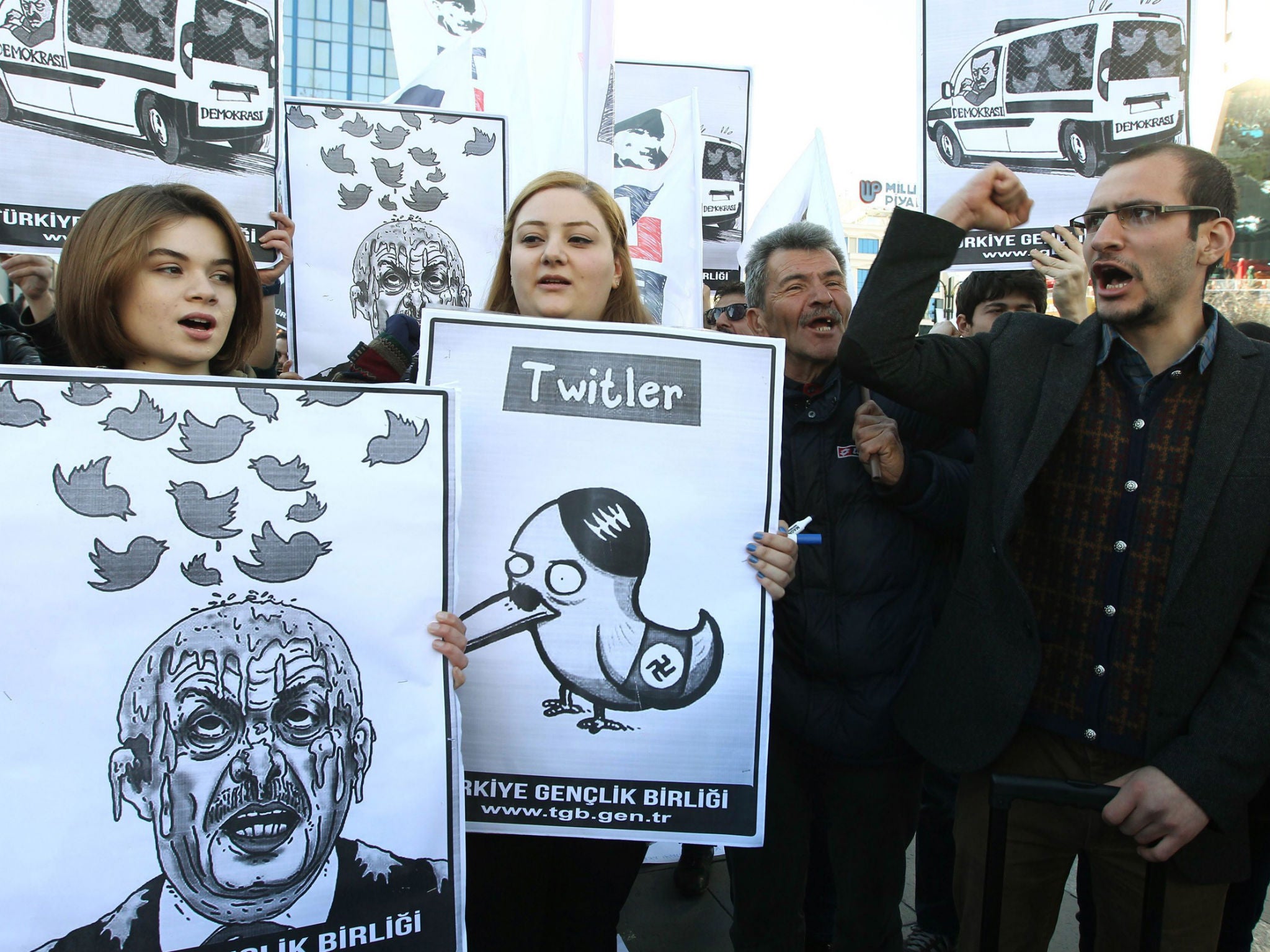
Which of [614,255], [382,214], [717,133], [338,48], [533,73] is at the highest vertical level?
[338,48]

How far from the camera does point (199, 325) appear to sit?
170cm

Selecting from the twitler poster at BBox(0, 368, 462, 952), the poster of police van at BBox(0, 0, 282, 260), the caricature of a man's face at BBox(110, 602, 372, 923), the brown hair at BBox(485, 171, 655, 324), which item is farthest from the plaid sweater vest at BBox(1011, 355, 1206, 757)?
the poster of police van at BBox(0, 0, 282, 260)

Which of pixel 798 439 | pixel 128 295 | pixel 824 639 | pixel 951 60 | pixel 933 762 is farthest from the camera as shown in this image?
pixel 951 60

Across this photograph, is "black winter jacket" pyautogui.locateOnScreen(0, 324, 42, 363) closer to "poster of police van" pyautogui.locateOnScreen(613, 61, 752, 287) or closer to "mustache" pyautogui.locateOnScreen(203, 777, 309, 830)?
"mustache" pyautogui.locateOnScreen(203, 777, 309, 830)

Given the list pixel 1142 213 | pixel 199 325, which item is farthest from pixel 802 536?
pixel 199 325

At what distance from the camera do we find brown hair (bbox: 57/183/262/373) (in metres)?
1.60

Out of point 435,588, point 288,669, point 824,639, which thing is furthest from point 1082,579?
point 288,669

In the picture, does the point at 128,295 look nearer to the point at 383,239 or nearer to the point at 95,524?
the point at 95,524

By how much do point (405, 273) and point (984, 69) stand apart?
6.92ft

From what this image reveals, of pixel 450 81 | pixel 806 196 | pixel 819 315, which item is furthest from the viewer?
pixel 806 196

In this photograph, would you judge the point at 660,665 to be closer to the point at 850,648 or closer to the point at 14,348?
the point at 850,648

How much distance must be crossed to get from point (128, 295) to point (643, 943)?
243cm

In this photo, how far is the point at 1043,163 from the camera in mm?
2979

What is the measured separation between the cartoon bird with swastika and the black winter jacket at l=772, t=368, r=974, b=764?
0.45m
